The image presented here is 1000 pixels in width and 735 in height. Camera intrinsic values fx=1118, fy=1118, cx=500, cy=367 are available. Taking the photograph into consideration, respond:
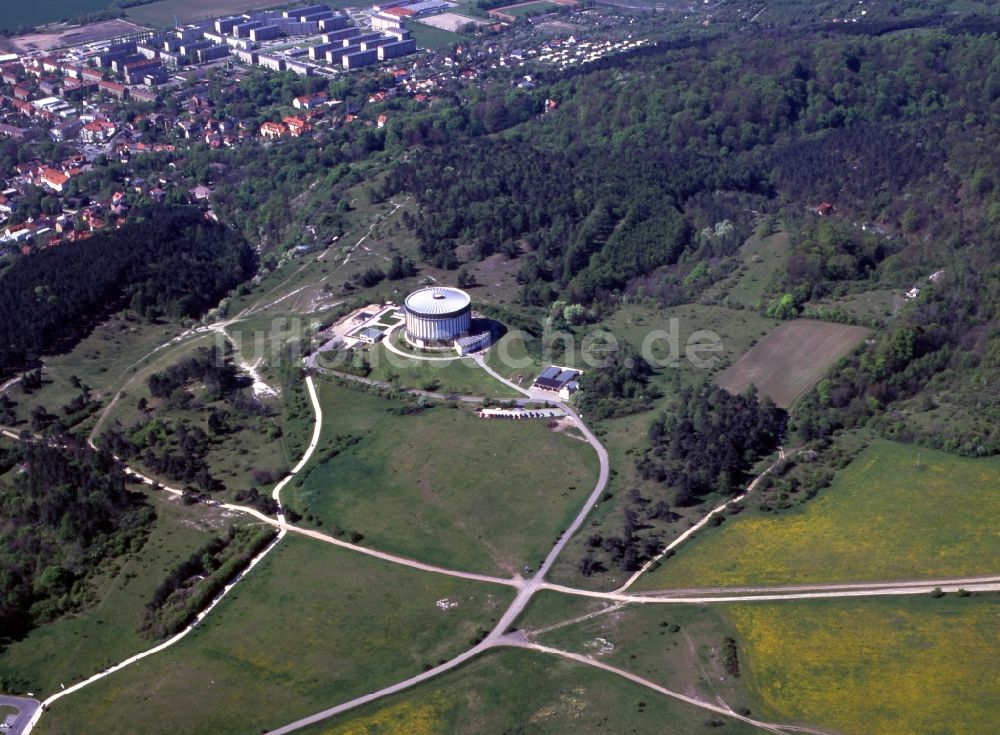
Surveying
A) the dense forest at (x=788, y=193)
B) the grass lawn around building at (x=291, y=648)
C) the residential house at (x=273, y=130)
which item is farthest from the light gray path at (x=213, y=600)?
the residential house at (x=273, y=130)

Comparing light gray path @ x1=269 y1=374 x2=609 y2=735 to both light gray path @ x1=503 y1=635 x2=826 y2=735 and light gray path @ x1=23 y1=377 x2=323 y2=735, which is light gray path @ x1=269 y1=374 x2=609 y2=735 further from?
light gray path @ x1=23 y1=377 x2=323 y2=735

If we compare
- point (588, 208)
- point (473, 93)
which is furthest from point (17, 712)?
point (473, 93)

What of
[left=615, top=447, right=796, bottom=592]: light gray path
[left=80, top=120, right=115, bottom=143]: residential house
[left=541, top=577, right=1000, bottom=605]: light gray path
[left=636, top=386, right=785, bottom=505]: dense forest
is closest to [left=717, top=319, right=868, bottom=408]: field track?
[left=636, top=386, right=785, bottom=505]: dense forest

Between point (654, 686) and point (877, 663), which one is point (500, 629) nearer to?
point (654, 686)

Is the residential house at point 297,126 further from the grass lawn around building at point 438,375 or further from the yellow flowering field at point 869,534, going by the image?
the yellow flowering field at point 869,534

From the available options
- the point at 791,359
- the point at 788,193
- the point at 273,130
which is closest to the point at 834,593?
the point at 791,359

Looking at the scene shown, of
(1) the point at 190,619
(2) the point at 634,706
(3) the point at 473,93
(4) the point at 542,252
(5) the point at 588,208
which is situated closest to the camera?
(2) the point at 634,706

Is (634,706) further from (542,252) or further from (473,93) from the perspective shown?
(473,93)
